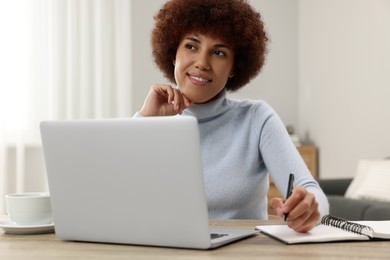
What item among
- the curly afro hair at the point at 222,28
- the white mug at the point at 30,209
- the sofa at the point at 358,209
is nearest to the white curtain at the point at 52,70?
the sofa at the point at 358,209

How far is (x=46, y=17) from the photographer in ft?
15.6

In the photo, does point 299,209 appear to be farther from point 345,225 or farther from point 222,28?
point 222,28

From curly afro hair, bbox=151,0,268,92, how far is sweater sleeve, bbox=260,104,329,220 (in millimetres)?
221

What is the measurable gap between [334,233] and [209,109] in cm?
68

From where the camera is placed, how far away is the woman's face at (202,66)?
1.68 meters

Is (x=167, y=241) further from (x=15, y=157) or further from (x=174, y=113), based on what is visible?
(x=15, y=157)

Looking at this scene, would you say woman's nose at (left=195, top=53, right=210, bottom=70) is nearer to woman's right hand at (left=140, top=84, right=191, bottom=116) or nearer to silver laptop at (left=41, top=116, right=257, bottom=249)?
woman's right hand at (left=140, top=84, right=191, bottom=116)

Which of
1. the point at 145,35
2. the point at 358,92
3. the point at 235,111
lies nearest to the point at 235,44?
the point at 235,111

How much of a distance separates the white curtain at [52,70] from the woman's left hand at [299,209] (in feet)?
12.2

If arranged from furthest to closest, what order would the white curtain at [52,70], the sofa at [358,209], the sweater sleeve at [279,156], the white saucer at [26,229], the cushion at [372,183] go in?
the white curtain at [52,70]
the cushion at [372,183]
the sofa at [358,209]
the sweater sleeve at [279,156]
the white saucer at [26,229]

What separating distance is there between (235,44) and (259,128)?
0.82 feet

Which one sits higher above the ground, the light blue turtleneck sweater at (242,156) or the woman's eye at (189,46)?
the woman's eye at (189,46)

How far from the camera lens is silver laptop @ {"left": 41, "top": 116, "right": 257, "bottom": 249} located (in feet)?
3.29

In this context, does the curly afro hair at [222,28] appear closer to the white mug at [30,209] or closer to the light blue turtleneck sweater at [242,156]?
the light blue turtleneck sweater at [242,156]
